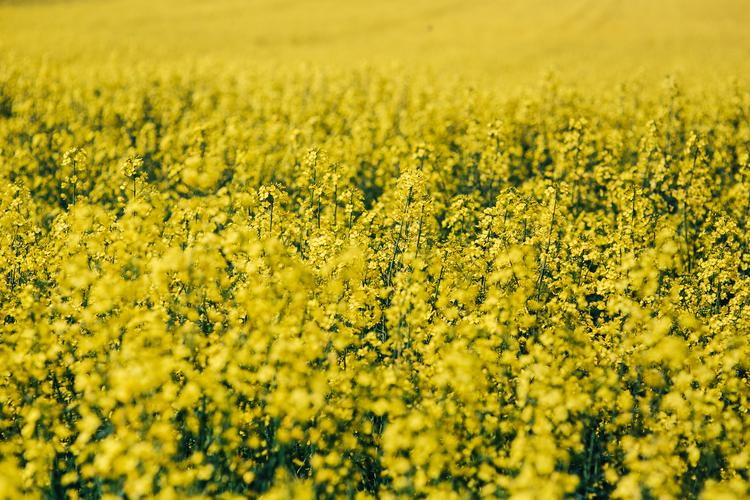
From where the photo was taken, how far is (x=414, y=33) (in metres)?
54.8

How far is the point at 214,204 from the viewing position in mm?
7434

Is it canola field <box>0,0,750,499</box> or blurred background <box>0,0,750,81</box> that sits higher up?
blurred background <box>0,0,750,81</box>

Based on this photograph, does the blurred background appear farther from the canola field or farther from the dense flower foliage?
the dense flower foliage

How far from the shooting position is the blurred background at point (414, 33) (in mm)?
35906

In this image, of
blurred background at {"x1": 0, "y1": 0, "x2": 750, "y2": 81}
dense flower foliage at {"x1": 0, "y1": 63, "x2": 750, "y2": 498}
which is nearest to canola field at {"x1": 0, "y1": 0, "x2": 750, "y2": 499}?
dense flower foliage at {"x1": 0, "y1": 63, "x2": 750, "y2": 498}

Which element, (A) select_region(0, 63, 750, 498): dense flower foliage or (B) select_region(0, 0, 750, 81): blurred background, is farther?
(B) select_region(0, 0, 750, 81): blurred background

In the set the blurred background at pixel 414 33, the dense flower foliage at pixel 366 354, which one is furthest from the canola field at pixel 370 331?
the blurred background at pixel 414 33

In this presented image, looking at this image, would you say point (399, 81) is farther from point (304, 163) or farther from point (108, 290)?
point (108, 290)

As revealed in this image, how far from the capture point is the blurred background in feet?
118

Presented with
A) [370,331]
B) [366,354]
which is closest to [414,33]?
[370,331]

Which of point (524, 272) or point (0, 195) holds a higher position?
point (0, 195)

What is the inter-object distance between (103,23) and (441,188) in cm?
5285

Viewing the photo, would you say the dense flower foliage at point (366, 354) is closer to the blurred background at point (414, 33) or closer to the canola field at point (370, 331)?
the canola field at point (370, 331)

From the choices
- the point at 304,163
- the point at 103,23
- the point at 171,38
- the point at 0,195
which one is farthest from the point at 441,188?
the point at 103,23
